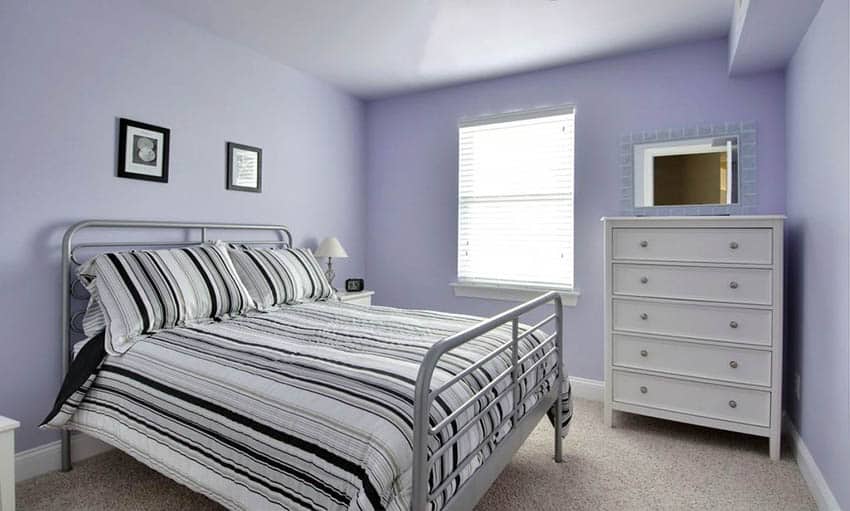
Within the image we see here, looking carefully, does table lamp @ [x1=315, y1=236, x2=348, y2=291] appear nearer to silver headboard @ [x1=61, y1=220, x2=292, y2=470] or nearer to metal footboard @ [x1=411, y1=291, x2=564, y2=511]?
silver headboard @ [x1=61, y1=220, x2=292, y2=470]

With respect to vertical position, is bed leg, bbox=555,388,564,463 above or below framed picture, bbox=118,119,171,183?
below

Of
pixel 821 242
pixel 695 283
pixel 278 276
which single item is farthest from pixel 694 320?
pixel 278 276

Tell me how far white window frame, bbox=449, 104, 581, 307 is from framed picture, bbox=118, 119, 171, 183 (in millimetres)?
2142

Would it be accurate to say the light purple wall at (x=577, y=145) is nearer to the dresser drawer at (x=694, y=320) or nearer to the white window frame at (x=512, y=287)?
the white window frame at (x=512, y=287)

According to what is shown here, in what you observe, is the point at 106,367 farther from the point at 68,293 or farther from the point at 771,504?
the point at 771,504

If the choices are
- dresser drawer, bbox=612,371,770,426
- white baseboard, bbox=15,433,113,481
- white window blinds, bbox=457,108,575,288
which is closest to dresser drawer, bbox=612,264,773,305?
dresser drawer, bbox=612,371,770,426

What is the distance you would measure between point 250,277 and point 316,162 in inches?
55.0

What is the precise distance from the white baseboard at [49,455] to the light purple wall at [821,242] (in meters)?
3.27

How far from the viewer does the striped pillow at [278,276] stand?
2658mm

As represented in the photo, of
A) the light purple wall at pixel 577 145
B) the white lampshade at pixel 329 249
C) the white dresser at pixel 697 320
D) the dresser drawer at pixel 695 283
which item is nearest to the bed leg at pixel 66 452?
the white lampshade at pixel 329 249

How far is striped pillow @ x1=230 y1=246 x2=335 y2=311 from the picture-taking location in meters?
2.66

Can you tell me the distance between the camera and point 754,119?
277 cm

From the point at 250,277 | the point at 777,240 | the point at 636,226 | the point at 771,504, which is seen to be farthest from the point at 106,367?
the point at 777,240

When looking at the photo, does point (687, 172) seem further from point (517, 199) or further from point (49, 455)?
point (49, 455)
